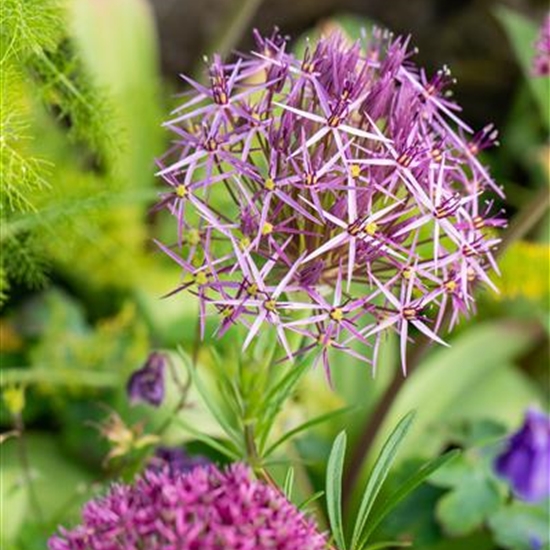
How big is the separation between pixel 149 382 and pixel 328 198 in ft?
0.78

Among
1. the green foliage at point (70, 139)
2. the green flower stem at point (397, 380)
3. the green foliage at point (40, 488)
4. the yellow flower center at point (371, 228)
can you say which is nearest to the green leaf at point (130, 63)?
the green foliage at point (70, 139)

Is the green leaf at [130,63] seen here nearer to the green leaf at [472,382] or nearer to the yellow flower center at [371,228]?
the green leaf at [472,382]

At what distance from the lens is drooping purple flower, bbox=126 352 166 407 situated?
848 millimetres

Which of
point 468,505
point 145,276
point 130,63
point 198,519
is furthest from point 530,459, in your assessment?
point 130,63

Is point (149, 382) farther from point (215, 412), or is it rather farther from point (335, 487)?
point (335, 487)

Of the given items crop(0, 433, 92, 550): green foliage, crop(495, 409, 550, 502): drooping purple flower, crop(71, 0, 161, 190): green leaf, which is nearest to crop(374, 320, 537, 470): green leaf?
crop(495, 409, 550, 502): drooping purple flower

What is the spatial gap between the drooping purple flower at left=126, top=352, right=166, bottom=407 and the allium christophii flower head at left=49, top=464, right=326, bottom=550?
256 millimetres

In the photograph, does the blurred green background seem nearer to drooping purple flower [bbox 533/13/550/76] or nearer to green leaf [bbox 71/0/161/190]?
green leaf [bbox 71/0/161/190]

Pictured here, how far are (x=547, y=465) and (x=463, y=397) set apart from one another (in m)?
0.33

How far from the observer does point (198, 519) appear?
54cm

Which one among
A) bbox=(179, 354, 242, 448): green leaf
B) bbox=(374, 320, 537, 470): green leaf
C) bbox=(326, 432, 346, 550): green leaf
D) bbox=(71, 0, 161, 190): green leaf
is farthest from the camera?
bbox=(71, 0, 161, 190): green leaf

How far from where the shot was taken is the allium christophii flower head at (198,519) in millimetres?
534

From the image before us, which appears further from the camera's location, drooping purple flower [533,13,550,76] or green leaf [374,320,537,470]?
green leaf [374,320,537,470]

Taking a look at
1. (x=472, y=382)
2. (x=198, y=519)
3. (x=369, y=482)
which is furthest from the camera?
(x=472, y=382)
